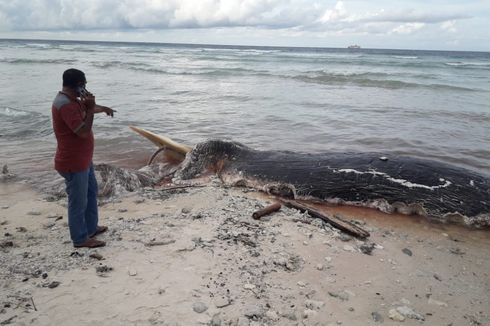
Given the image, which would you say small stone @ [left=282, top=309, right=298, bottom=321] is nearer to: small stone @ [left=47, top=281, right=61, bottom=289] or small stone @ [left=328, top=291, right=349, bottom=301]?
small stone @ [left=328, top=291, right=349, bottom=301]

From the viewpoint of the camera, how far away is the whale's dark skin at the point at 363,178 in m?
6.05

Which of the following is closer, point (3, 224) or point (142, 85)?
point (3, 224)

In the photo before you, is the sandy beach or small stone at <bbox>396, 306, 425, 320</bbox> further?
small stone at <bbox>396, 306, 425, 320</bbox>

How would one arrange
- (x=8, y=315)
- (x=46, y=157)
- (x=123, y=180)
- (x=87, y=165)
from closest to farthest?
(x=8, y=315) → (x=87, y=165) → (x=123, y=180) → (x=46, y=157)

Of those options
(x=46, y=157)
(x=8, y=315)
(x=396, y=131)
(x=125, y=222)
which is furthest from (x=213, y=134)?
(x=8, y=315)

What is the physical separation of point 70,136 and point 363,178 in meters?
4.41

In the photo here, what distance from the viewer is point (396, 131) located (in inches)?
451

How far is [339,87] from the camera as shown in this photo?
22.3 meters

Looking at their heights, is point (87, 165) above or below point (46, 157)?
above

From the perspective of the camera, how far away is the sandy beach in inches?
129

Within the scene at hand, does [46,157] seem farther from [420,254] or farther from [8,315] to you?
[420,254]

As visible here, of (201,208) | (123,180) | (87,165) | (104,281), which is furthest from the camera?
(123,180)

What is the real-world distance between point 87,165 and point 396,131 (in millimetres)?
9373

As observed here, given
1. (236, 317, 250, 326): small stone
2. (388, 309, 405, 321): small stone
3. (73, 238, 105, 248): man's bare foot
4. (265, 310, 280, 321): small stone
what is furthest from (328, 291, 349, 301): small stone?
(73, 238, 105, 248): man's bare foot
